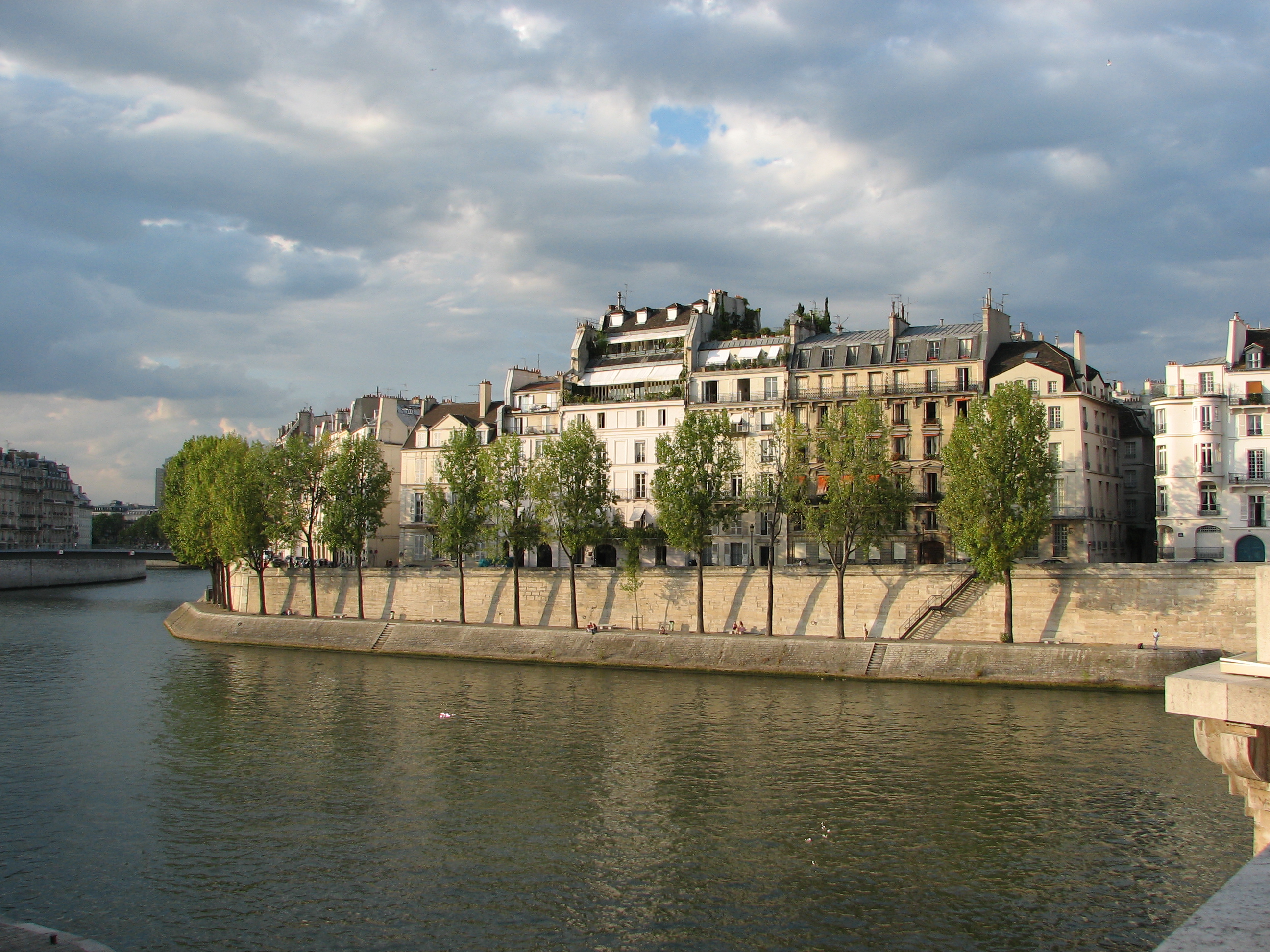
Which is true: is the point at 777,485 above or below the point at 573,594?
above

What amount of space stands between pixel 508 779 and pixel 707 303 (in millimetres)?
62183

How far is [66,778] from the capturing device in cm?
3272

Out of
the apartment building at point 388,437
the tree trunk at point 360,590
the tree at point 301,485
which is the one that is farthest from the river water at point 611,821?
the apartment building at point 388,437

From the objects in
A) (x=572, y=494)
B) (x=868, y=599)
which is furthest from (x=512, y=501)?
(x=868, y=599)

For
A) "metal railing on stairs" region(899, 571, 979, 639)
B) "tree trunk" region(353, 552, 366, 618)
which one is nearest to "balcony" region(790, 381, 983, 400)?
"metal railing on stairs" region(899, 571, 979, 639)

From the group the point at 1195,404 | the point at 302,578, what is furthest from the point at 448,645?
the point at 1195,404

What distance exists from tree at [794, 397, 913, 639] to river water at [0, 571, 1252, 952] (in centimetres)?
1267

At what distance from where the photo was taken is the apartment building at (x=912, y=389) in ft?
228

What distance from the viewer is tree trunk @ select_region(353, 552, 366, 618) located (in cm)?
7375

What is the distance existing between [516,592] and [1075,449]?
121 feet

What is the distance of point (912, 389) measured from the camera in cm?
7106

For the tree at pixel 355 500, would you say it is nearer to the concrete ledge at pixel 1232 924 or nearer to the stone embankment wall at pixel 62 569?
the concrete ledge at pixel 1232 924

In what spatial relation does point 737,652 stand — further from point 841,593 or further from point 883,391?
point 883,391

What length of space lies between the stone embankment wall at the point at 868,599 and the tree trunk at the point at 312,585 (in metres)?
0.42
